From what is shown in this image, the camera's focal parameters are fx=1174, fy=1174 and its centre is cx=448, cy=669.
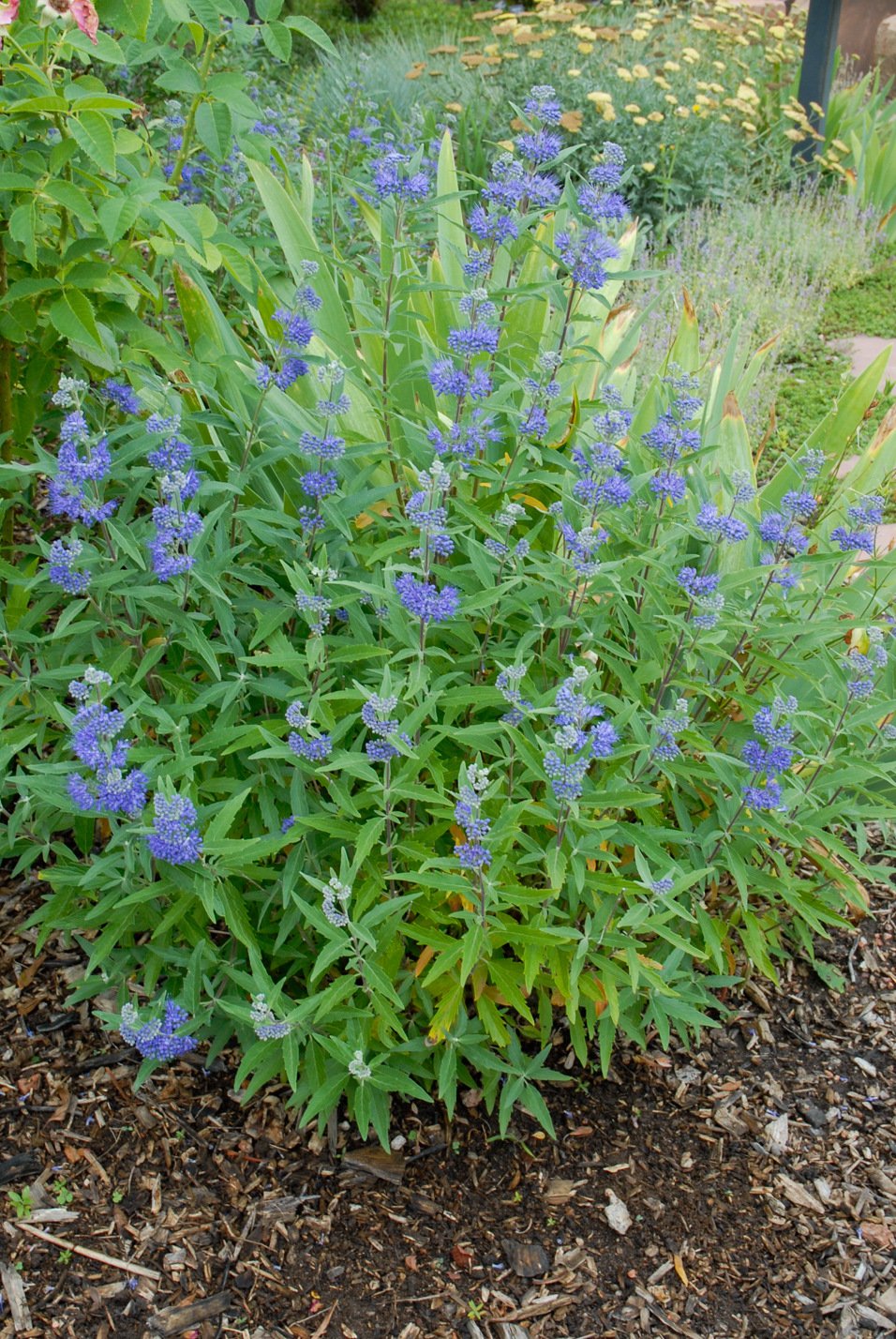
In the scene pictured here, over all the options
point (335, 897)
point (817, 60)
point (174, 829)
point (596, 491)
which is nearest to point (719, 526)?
point (596, 491)

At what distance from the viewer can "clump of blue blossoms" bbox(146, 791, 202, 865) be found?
6.04 feet

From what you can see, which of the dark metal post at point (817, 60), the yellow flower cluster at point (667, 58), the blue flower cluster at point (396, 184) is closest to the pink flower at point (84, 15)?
the blue flower cluster at point (396, 184)

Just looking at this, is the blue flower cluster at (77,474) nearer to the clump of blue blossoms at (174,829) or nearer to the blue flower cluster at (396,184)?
the clump of blue blossoms at (174,829)

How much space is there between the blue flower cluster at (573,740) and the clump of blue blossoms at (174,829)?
1.91 feet

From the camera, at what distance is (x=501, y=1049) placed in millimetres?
2521

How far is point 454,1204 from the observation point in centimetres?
236

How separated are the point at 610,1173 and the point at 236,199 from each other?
3.32 metres

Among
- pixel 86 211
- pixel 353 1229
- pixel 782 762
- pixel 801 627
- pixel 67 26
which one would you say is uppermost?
pixel 67 26

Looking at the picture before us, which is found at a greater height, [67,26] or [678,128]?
[67,26]

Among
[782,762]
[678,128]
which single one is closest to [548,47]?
[678,128]

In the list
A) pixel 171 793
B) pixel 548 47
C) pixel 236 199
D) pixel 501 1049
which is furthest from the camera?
pixel 548 47

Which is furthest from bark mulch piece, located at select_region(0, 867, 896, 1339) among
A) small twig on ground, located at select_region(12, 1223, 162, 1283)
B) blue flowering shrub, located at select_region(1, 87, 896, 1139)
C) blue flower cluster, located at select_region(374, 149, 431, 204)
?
blue flower cluster, located at select_region(374, 149, 431, 204)

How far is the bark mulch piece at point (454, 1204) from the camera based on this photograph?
2.18 metres

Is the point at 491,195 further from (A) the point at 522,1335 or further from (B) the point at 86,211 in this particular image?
(A) the point at 522,1335
